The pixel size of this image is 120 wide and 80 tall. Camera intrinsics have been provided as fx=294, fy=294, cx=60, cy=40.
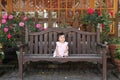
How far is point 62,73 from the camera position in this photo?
7.02 meters

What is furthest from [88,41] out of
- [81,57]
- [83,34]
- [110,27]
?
[110,27]

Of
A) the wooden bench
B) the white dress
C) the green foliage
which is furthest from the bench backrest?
the green foliage

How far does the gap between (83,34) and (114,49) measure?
→ 922 millimetres

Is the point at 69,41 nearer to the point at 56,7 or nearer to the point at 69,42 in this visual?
the point at 69,42

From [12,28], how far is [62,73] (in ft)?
5.92

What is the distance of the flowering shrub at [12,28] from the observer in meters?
7.53

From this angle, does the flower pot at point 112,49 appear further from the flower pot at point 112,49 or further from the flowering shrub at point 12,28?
the flowering shrub at point 12,28

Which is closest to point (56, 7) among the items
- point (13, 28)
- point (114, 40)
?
point (13, 28)

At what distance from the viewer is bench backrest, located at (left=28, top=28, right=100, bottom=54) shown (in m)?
6.85

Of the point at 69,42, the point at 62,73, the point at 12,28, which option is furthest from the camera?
the point at 12,28

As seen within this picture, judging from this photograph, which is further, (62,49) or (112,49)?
(112,49)

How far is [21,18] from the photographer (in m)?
7.84

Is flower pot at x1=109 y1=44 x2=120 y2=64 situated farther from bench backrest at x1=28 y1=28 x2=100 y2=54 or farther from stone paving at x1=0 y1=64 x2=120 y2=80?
bench backrest at x1=28 y1=28 x2=100 y2=54

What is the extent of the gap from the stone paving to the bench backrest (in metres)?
0.53
